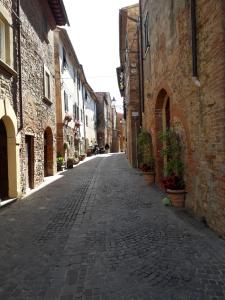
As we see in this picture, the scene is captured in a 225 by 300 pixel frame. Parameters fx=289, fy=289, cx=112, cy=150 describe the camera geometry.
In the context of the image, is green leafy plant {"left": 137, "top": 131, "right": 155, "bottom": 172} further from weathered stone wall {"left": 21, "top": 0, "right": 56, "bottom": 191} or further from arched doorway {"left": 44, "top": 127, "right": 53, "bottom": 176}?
arched doorway {"left": 44, "top": 127, "right": 53, "bottom": 176}

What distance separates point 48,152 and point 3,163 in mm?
5835

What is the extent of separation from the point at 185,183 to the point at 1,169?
523 centimetres

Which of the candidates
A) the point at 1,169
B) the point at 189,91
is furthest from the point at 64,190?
the point at 189,91

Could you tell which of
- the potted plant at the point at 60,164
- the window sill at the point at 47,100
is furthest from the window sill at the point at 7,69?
the potted plant at the point at 60,164

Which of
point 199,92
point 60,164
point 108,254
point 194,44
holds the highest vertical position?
point 194,44

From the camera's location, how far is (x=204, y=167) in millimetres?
5383

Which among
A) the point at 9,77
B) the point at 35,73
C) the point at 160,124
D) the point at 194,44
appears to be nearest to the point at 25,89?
the point at 9,77

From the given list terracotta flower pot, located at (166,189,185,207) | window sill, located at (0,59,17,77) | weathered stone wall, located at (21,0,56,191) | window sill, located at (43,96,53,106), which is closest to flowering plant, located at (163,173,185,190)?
terracotta flower pot, located at (166,189,185,207)

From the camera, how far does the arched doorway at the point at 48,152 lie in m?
14.1

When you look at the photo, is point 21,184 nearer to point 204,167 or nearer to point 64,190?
point 64,190

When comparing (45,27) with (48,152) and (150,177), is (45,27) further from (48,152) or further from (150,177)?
(150,177)

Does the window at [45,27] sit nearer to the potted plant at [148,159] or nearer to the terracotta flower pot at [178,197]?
the potted plant at [148,159]

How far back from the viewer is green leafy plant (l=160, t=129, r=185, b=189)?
269 inches

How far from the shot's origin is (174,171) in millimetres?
7734
